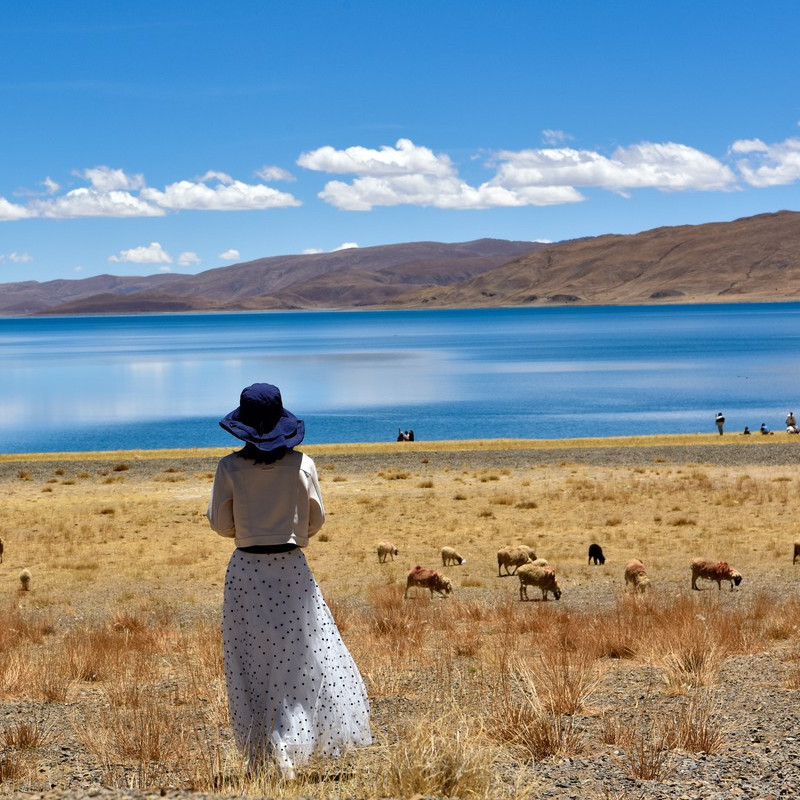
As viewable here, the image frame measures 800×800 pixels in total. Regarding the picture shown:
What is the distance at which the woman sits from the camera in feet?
17.1

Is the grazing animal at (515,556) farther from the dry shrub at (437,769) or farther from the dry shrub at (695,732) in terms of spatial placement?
the dry shrub at (437,769)

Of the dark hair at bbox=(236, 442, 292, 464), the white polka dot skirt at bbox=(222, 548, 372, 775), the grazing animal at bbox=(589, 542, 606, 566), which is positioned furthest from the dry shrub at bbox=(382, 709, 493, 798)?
the grazing animal at bbox=(589, 542, 606, 566)

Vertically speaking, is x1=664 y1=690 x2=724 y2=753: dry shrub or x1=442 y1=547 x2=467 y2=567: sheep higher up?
x1=664 y1=690 x2=724 y2=753: dry shrub

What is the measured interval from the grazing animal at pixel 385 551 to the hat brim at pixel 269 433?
39.4 feet

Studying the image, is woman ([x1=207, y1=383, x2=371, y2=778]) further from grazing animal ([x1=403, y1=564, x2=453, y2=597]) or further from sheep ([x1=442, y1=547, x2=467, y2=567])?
sheep ([x1=442, y1=547, x2=467, y2=567])

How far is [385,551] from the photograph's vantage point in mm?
17156

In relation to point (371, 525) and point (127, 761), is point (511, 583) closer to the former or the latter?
point (371, 525)

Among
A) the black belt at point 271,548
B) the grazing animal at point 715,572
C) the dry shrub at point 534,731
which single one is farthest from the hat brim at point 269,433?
the grazing animal at point 715,572

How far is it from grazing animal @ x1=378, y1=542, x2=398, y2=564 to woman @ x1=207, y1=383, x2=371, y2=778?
458 inches

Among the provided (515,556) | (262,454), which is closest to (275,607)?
(262,454)

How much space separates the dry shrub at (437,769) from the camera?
4797 millimetres

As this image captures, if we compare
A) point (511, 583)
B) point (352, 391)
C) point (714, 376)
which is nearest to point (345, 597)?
point (511, 583)

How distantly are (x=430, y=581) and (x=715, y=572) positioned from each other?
144 inches

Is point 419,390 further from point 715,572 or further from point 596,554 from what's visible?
point 715,572
